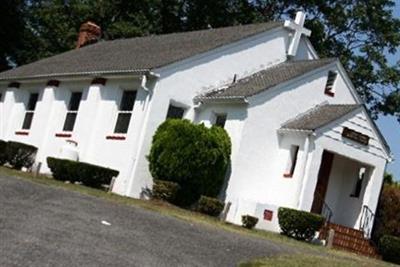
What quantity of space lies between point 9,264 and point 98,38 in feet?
115

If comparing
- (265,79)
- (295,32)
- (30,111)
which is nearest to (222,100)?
(265,79)

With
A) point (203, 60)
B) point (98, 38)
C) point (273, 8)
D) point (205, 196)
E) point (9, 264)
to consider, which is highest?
point (273, 8)

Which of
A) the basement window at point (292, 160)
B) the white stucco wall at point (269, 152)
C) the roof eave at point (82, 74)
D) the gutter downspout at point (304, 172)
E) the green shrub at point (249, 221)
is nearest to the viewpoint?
the green shrub at point (249, 221)

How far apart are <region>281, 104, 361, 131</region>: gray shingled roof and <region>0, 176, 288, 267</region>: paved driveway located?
938 cm

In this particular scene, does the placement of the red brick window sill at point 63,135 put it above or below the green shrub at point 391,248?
above

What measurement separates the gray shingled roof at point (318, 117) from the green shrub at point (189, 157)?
2.96 metres

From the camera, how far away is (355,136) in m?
26.0

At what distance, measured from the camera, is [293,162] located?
26125mm

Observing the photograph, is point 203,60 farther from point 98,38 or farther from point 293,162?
point 98,38

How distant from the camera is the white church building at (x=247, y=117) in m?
25.1

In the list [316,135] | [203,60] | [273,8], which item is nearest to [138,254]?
[316,135]

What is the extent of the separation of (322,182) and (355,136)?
2591 millimetres

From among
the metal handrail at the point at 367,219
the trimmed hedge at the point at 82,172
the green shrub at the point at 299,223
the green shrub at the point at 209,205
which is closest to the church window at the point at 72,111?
the trimmed hedge at the point at 82,172

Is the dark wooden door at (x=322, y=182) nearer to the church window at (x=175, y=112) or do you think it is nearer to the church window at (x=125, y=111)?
the church window at (x=175, y=112)
